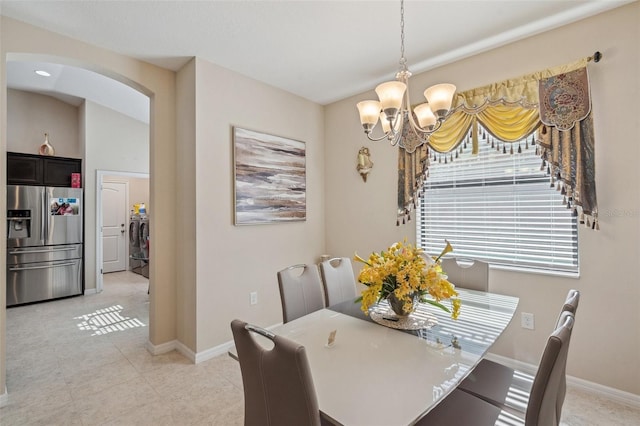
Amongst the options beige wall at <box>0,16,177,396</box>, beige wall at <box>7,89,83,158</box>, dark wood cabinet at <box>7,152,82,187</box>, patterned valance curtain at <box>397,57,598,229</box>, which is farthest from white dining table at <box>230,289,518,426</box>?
beige wall at <box>7,89,83,158</box>

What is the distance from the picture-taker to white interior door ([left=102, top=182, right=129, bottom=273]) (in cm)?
671

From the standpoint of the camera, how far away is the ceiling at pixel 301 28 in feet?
6.70

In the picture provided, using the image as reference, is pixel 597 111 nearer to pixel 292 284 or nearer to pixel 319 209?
pixel 292 284

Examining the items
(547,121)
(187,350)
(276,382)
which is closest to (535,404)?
(276,382)

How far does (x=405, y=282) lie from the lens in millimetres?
1514

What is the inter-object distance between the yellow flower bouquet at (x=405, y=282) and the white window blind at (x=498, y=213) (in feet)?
4.58

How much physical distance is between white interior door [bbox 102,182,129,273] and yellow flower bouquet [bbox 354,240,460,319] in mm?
7160

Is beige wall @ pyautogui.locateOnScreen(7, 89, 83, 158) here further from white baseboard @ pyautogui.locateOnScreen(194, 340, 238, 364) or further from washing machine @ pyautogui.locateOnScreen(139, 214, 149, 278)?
white baseboard @ pyautogui.locateOnScreen(194, 340, 238, 364)

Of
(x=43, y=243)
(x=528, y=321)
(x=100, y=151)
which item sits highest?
(x=100, y=151)

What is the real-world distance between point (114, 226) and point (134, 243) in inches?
23.1

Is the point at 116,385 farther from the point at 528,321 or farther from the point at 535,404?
the point at 528,321

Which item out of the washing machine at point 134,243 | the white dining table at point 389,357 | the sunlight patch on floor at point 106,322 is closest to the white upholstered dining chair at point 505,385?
the white dining table at point 389,357

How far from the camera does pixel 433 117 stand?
180 cm

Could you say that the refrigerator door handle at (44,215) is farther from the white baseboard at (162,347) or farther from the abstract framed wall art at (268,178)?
the abstract framed wall art at (268,178)
